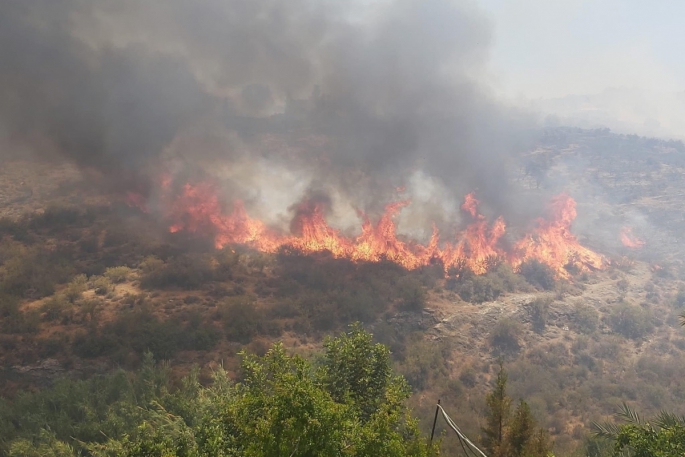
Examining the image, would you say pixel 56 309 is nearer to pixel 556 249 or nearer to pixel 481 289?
pixel 481 289

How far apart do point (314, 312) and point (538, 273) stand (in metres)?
31.5

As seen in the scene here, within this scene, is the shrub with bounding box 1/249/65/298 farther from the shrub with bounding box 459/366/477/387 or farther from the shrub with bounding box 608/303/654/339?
the shrub with bounding box 608/303/654/339

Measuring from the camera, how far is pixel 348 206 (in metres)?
56.3

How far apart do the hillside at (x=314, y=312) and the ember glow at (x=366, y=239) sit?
2.08m

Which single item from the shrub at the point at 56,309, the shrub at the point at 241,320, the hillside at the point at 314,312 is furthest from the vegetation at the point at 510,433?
the shrub at the point at 56,309

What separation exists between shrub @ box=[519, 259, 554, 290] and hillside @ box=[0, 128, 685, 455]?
0.88 ft

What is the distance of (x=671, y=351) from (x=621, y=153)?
70729mm

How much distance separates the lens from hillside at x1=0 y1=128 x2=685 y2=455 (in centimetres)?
3023

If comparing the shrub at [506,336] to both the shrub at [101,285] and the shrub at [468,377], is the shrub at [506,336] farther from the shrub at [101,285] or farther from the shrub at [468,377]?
the shrub at [101,285]

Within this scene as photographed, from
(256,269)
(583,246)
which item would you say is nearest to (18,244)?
(256,269)

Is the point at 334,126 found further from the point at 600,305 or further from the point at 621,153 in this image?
the point at 621,153

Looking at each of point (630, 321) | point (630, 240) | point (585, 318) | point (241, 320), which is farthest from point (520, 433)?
point (630, 240)

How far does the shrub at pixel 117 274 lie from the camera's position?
131ft

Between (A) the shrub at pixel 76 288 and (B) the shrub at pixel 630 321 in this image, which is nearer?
→ (A) the shrub at pixel 76 288
